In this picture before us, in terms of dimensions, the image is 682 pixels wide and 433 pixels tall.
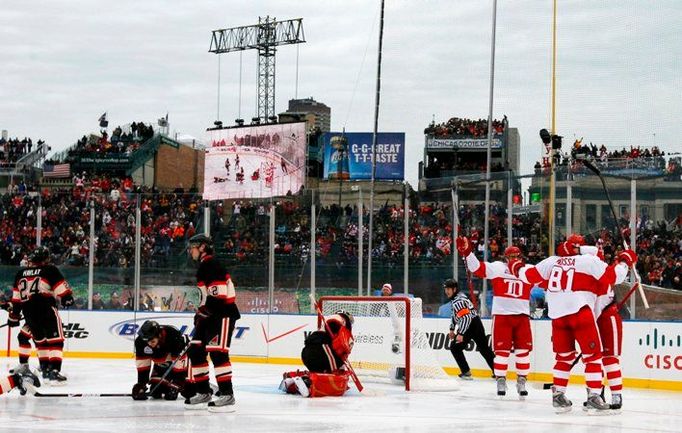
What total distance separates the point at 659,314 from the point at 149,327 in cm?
781

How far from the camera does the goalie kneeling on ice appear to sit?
1223 cm

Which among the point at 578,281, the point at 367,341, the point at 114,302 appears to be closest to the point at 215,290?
the point at 578,281

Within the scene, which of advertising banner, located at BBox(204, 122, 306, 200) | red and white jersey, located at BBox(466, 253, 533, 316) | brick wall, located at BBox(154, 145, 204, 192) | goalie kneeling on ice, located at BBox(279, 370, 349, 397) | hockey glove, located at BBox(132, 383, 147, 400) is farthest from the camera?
brick wall, located at BBox(154, 145, 204, 192)

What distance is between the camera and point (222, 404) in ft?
33.7

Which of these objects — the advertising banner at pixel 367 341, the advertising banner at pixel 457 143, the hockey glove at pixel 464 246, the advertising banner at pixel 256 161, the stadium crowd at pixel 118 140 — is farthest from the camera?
the stadium crowd at pixel 118 140

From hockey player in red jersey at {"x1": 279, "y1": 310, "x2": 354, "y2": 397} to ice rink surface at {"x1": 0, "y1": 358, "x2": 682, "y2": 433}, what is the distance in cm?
20

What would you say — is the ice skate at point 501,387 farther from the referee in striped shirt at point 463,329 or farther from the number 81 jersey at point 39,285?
the number 81 jersey at point 39,285

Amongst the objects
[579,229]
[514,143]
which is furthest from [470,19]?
[579,229]

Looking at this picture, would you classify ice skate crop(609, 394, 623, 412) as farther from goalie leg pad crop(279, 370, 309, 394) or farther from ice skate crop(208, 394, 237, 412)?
ice skate crop(208, 394, 237, 412)

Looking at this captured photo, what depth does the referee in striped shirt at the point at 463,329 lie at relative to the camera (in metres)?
14.8

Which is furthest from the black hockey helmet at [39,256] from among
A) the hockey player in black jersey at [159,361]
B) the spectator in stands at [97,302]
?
the spectator in stands at [97,302]

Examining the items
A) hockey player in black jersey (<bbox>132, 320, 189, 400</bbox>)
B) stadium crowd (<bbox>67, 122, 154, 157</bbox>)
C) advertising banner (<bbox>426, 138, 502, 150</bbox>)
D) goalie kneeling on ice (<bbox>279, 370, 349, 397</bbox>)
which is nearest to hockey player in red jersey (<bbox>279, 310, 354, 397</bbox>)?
goalie kneeling on ice (<bbox>279, 370, 349, 397</bbox>)

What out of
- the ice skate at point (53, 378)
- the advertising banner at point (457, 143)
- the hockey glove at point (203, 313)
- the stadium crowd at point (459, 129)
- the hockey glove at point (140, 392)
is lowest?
the ice skate at point (53, 378)

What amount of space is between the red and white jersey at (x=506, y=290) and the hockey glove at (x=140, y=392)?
4.01 metres
